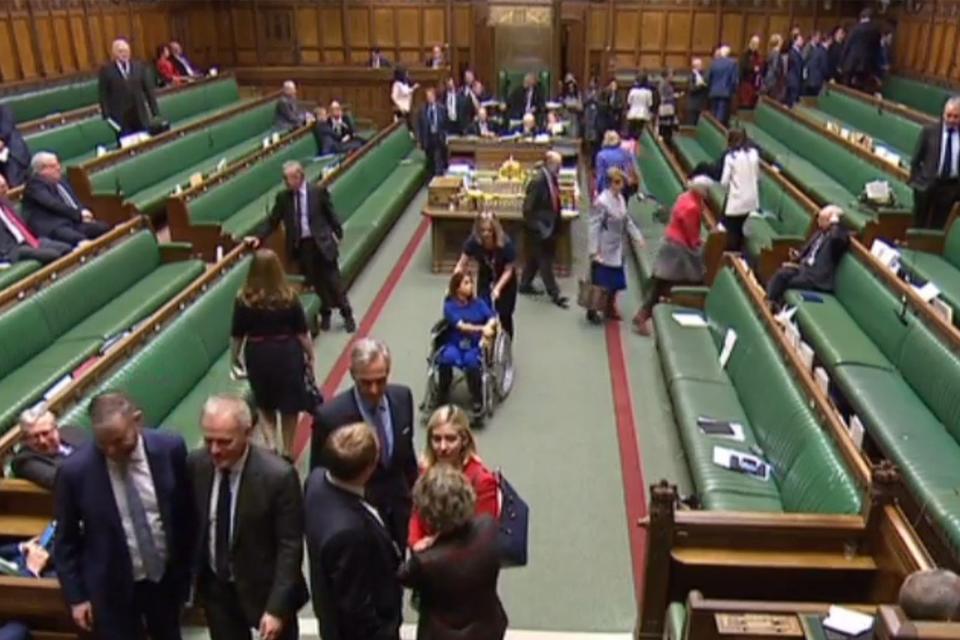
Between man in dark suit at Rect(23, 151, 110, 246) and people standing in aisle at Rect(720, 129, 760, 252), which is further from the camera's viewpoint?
people standing in aisle at Rect(720, 129, 760, 252)

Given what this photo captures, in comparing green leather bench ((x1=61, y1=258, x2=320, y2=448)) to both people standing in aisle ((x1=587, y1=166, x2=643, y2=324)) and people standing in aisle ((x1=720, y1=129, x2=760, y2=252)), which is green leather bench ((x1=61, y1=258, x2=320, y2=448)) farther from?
people standing in aisle ((x1=720, y1=129, x2=760, y2=252))

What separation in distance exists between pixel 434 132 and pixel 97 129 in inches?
170

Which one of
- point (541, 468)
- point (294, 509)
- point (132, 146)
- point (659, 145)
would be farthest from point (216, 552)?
point (659, 145)

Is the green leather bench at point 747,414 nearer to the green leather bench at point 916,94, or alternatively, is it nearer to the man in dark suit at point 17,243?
the man in dark suit at point 17,243

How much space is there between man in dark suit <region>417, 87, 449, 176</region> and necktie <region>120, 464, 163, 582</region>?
954 cm

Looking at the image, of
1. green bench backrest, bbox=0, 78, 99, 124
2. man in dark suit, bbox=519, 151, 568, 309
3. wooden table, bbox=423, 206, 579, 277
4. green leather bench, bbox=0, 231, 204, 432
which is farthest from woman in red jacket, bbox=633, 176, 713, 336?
green bench backrest, bbox=0, 78, 99, 124

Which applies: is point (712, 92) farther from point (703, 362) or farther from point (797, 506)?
point (797, 506)

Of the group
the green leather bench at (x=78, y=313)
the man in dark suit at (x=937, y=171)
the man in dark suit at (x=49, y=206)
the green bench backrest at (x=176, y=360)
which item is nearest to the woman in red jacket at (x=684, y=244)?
the man in dark suit at (x=937, y=171)

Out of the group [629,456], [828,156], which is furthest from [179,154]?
[828,156]

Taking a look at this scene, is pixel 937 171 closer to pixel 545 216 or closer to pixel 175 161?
pixel 545 216

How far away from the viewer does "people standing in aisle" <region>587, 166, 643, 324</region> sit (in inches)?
275

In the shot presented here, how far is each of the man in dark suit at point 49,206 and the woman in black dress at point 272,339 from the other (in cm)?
333

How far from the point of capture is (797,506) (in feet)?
12.8

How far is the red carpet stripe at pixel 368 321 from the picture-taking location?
218 inches
